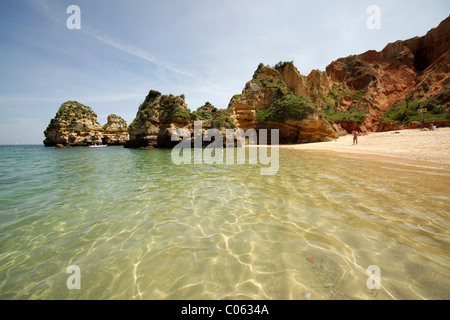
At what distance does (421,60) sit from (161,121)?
67.1 meters

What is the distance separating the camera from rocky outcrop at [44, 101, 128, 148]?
155ft

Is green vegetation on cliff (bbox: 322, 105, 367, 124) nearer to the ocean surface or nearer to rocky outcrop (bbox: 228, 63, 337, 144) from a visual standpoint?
rocky outcrop (bbox: 228, 63, 337, 144)

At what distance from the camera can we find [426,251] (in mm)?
2693

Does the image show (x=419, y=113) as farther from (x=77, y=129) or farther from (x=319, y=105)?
(x=77, y=129)

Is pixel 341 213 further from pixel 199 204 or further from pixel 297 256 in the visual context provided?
pixel 199 204

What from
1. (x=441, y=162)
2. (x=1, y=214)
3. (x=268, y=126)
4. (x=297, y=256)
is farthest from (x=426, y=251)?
(x=268, y=126)

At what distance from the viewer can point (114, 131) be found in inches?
2190

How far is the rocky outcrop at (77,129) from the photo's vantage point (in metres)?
47.3

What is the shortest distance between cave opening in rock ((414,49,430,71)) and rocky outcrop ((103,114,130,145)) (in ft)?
282

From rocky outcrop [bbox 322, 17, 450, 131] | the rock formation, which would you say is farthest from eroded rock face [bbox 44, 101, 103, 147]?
rocky outcrop [bbox 322, 17, 450, 131]

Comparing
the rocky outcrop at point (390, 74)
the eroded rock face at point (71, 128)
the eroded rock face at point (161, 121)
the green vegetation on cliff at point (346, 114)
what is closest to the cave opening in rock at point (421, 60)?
the rocky outcrop at point (390, 74)
